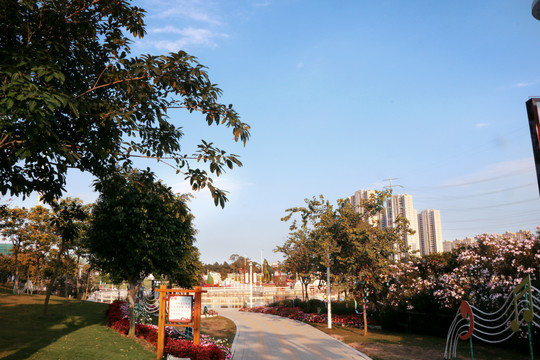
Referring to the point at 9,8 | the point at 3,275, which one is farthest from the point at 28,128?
the point at 3,275

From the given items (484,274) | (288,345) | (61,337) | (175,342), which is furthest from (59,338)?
(484,274)

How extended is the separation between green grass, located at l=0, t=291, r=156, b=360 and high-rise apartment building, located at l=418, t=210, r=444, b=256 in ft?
437

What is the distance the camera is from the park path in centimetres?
1534

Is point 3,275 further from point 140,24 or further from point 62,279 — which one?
point 140,24

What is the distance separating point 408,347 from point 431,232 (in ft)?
438

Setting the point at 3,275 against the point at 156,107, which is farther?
the point at 3,275

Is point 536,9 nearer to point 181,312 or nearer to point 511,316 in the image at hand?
point 181,312

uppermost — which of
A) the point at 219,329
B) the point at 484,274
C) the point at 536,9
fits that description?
the point at 536,9

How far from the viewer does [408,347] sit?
1744 cm

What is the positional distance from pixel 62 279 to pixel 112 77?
47135 mm

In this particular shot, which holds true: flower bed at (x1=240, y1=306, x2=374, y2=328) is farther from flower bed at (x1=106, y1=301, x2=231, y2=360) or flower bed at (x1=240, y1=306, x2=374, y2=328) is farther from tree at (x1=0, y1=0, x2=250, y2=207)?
tree at (x1=0, y1=0, x2=250, y2=207)

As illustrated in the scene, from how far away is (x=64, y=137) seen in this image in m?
8.84

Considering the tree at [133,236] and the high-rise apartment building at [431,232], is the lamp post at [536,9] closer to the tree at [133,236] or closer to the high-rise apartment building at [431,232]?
the tree at [133,236]

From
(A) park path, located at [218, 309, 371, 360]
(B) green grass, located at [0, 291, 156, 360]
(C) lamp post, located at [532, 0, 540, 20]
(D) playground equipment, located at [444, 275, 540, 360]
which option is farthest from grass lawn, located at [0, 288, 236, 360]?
(C) lamp post, located at [532, 0, 540, 20]
